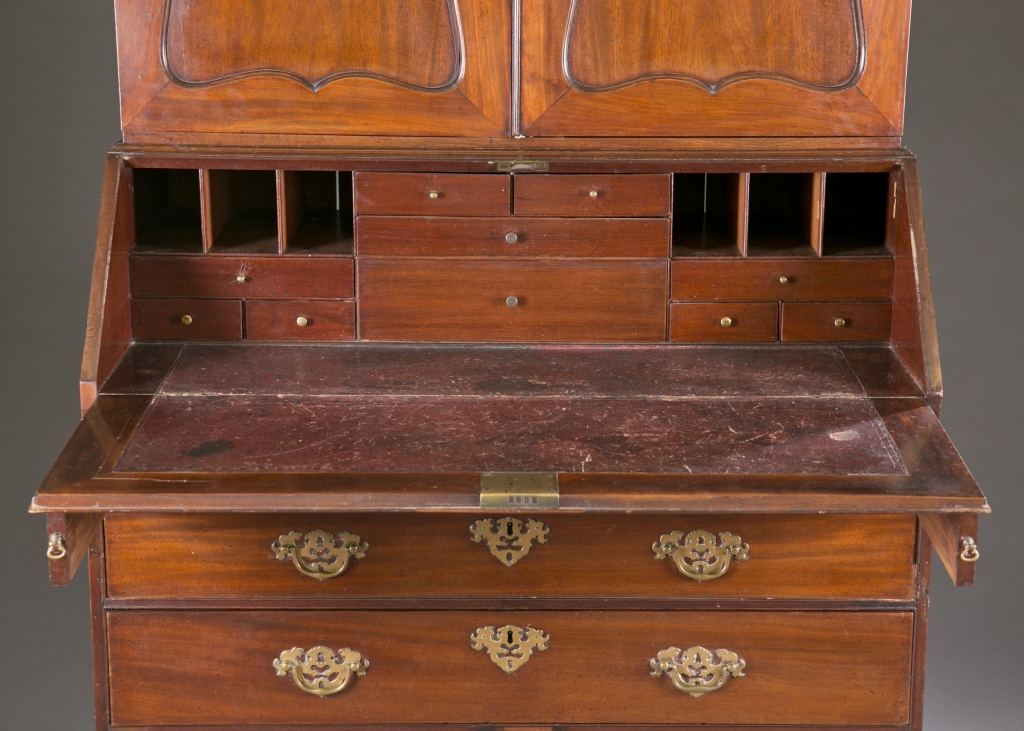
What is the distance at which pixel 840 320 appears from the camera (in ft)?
12.1

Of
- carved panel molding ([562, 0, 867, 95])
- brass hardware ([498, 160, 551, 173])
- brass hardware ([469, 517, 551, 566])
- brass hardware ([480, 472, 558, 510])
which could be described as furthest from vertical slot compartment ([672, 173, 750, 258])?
brass hardware ([480, 472, 558, 510])

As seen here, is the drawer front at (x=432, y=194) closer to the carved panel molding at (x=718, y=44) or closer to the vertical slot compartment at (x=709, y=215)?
the carved panel molding at (x=718, y=44)

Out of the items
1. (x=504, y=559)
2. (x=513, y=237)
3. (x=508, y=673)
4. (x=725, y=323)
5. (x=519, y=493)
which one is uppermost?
(x=513, y=237)

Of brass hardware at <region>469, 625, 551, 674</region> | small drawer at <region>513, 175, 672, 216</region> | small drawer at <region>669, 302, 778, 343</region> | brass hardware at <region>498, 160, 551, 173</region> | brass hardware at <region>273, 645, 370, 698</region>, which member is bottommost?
brass hardware at <region>273, 645, 370, 698</region>

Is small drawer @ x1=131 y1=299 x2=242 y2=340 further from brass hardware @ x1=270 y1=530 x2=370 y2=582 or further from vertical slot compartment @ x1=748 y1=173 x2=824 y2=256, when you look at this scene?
vertical slot compartment @ x1=748 y1=173 x2=824 y2=256

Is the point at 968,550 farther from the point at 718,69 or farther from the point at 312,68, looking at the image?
the point at 312,68

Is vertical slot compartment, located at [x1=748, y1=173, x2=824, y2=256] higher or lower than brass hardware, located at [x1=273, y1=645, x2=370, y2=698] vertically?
higher

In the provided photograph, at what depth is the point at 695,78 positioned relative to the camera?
3551 mm

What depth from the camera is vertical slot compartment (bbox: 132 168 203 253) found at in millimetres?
3686

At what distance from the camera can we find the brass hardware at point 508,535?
3.24m

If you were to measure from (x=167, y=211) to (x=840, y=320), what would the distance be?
160 cm

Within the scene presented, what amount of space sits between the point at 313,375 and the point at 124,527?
20.3 inches

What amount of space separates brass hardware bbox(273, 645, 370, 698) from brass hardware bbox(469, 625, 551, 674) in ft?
0.79

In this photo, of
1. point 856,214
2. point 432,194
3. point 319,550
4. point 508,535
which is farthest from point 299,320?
point 856,214
